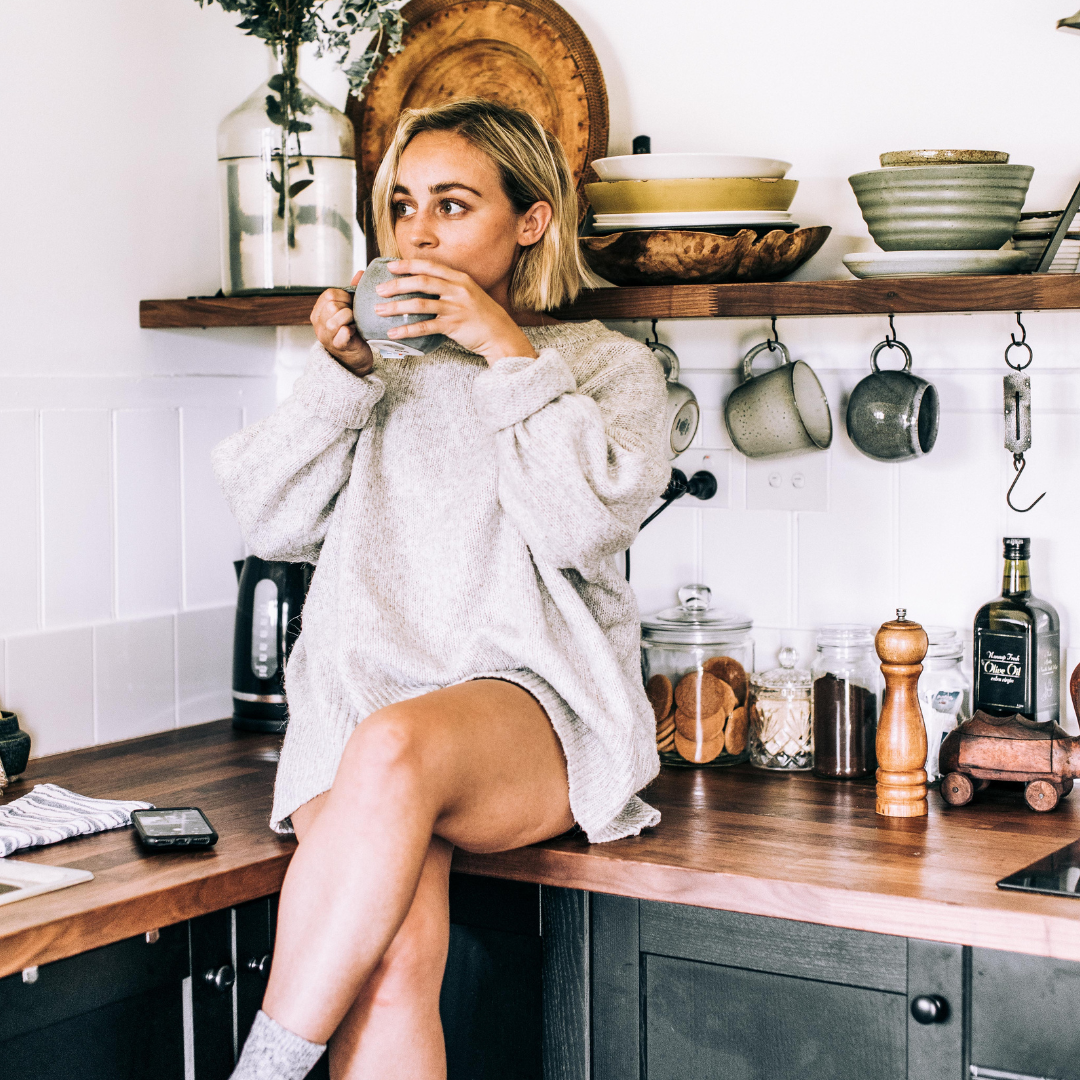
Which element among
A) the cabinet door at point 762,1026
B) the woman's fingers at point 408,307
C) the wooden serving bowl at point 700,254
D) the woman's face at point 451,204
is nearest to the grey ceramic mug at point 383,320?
the woman's fingers at point 408,307

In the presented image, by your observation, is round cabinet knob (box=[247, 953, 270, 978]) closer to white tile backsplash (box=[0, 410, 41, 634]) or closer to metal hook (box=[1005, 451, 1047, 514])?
white tile backsplash (box=[0, 410, 41, 634])

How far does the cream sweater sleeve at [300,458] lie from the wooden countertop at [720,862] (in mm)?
335

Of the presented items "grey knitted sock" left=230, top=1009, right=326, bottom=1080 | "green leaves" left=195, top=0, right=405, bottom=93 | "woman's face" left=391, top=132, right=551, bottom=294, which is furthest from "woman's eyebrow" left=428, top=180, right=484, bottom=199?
"grey knitted sock" left=230, top=1009, right=326, bottom=1080

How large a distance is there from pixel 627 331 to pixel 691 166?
366 mm

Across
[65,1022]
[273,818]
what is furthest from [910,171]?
[65,1022]

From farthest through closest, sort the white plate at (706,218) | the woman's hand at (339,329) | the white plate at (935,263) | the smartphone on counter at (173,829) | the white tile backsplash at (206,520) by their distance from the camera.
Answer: the white tile backsplash at (206,520), the white plate at (706,218), the white plate at (935,263), the woman's hand at (339,329), the smartphone on counter at (173,829)

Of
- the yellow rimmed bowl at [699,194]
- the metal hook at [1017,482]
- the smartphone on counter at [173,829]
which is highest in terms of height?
the yellow rimmed bowl at [699,194]

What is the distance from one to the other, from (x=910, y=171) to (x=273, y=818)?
104 centimetres

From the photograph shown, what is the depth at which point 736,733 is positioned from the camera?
1838mm

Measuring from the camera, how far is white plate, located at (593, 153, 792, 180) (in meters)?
1.70

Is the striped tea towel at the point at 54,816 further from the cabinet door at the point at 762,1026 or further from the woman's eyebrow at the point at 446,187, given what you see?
the woman's eyebrow at the point at 446,187

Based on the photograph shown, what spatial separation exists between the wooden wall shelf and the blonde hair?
7cm

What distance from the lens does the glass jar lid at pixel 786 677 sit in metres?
1.82

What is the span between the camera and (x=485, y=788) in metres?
1.34
